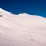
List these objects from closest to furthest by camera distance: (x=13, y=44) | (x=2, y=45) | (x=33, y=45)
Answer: (x=2, y=45) < (x=13, y=44) < (x=33, y=45)

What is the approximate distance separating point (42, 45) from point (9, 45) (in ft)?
9.83

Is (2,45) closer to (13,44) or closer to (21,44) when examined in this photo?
(13,44)

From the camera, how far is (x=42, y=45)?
419 inches

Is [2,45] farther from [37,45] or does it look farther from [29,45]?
[37,45]

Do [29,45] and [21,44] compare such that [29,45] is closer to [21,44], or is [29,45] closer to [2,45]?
[21,44]

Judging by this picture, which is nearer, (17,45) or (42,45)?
(17,45)

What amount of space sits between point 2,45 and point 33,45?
8.76 ft

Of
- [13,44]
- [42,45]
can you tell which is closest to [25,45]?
[13,44]

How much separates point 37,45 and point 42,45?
491 millimetres

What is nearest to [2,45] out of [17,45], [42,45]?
[17,45]

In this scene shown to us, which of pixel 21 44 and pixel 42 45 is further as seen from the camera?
pixel 42 45

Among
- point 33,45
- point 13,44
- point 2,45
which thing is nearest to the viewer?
point 2,45

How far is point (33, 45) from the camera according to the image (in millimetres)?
10328

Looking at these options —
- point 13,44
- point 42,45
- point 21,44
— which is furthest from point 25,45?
point 42,45
